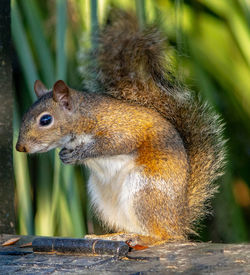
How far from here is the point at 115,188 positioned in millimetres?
1942

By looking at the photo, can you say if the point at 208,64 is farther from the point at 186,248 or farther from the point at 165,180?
the point at 186,248

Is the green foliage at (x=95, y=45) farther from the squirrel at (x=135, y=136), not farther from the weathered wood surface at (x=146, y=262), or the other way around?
the weathered wood surface at (x=146, y=262)

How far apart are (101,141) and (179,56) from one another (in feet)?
1.23

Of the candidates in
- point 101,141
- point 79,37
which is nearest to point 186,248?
point 101,141

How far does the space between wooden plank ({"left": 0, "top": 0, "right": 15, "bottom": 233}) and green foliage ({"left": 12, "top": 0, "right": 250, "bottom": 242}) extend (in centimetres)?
10

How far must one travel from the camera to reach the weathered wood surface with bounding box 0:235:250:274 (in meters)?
1.27

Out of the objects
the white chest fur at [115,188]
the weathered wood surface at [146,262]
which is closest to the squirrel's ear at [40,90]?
the white chest fur at [115,188]

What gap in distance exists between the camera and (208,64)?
2.32m

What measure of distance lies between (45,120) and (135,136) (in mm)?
307

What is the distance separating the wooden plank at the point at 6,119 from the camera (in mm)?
1873

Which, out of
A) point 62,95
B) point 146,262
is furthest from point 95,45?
point 146,262

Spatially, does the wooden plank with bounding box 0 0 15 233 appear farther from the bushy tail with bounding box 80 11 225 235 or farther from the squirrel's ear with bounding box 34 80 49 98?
the bushy tail with bounding box 80 11 225 235

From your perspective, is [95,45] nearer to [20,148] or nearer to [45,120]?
[45,120]

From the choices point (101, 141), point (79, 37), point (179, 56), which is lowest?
point (101, 141)
